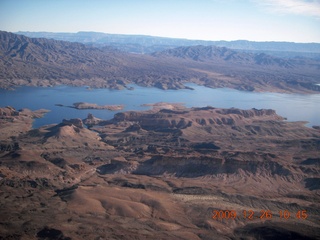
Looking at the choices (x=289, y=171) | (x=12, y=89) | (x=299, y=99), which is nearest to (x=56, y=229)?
(x=289, y=171)

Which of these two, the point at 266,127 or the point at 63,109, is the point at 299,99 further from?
the point at 63,109

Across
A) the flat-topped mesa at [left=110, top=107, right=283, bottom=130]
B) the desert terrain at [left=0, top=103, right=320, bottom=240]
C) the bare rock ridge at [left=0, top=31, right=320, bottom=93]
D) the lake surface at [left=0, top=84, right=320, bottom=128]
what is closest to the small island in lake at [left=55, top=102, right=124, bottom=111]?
the lake surface at [left=0, top=84, right=320, bottom=128]

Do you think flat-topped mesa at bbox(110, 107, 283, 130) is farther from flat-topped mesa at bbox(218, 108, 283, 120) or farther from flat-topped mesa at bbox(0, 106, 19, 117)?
flat-topped mesa at bbox(0, 106, 19, 117)

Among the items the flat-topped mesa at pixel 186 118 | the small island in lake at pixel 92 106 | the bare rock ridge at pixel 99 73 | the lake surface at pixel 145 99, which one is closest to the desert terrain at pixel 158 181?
the flat-topped mesa at pixel 186 118

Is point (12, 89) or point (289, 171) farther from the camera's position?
point (12, 89)
